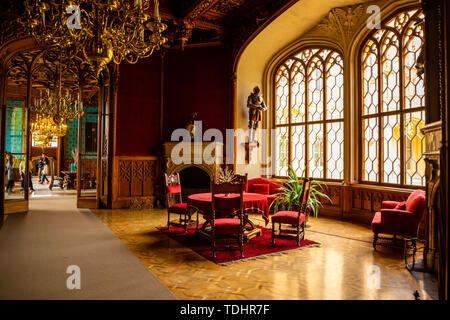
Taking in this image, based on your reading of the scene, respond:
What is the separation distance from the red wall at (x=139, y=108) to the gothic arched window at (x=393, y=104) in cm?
536

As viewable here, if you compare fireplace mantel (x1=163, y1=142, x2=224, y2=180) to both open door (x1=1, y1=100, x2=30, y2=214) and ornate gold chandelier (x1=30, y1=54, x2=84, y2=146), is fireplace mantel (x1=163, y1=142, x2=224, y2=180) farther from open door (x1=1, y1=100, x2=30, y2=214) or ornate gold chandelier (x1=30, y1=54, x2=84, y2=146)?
open door (x1=1, y1=100, x2=30, y2=214)

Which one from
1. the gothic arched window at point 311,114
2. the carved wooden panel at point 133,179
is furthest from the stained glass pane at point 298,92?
the carved wooden panel at point 133,179

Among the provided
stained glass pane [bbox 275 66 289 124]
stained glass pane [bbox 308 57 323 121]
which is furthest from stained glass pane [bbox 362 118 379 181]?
stained glass pane [bbox 275 66 289 124]

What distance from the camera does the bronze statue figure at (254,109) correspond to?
8117mm

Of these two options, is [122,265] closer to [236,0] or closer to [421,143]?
[421,143]

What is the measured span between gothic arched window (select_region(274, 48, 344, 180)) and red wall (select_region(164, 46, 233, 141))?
1588mm

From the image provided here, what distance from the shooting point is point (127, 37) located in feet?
11.2

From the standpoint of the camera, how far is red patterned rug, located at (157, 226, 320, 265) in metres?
3.88

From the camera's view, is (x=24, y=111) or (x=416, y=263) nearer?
(x=416, y=263)

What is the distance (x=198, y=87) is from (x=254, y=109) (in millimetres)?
1715

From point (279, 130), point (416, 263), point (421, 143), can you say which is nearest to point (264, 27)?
point (279, 130)

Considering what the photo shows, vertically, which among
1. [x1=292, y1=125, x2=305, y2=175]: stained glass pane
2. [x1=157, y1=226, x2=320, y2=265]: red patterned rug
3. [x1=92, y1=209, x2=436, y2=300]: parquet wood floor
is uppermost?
[x1=292, y1=125, x2=305, y2=175]: stained glass pane

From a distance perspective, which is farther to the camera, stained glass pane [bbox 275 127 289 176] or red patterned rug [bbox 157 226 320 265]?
stained glass pane [bbox 275 127 289 176]
